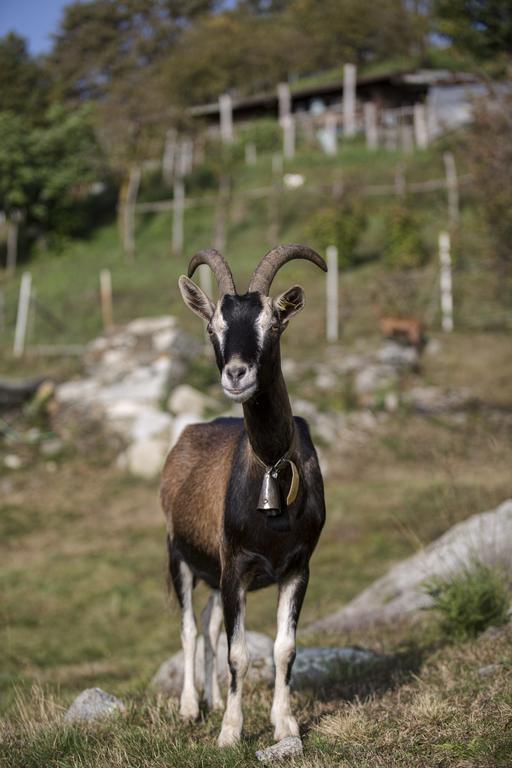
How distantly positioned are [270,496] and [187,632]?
6.21 ft

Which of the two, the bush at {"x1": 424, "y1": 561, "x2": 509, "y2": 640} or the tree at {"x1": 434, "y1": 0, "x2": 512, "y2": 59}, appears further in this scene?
the tree at {"x1": 434, "y1": 0, "x2": 512, "y2": 59}

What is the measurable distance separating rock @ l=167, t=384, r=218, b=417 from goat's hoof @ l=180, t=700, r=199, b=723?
1221 centimetres

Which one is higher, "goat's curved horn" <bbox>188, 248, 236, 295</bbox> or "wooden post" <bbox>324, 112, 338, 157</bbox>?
"wooden post" <bbox>324, 112, 338, 157</bbox>

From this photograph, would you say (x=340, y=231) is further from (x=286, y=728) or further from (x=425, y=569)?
(x=286, y=728)

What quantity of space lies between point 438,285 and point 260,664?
59.8 ft

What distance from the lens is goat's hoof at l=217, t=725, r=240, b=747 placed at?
5.12 m

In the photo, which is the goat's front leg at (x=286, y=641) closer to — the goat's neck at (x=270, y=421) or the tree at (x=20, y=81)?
the goat's neck at (x=270, y=421)

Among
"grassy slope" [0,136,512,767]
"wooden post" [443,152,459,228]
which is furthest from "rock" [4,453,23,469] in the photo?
"wooden post" [443,152,459,228]

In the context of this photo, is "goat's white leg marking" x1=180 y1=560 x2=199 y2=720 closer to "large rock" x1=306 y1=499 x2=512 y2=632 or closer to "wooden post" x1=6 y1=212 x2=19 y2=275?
"large rock" x1=306 y1=499 x2=512 y2=632

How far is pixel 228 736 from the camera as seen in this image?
17.0 feet

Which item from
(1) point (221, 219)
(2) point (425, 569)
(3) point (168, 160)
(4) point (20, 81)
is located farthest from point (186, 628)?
(4) point (20, 81)

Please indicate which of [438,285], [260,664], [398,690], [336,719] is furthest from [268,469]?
[438,285]

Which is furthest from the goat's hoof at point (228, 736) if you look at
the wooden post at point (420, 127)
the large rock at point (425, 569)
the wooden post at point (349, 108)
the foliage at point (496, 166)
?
the wooden post at point (349, 108)

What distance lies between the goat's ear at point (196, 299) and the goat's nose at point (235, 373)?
2.68ft
